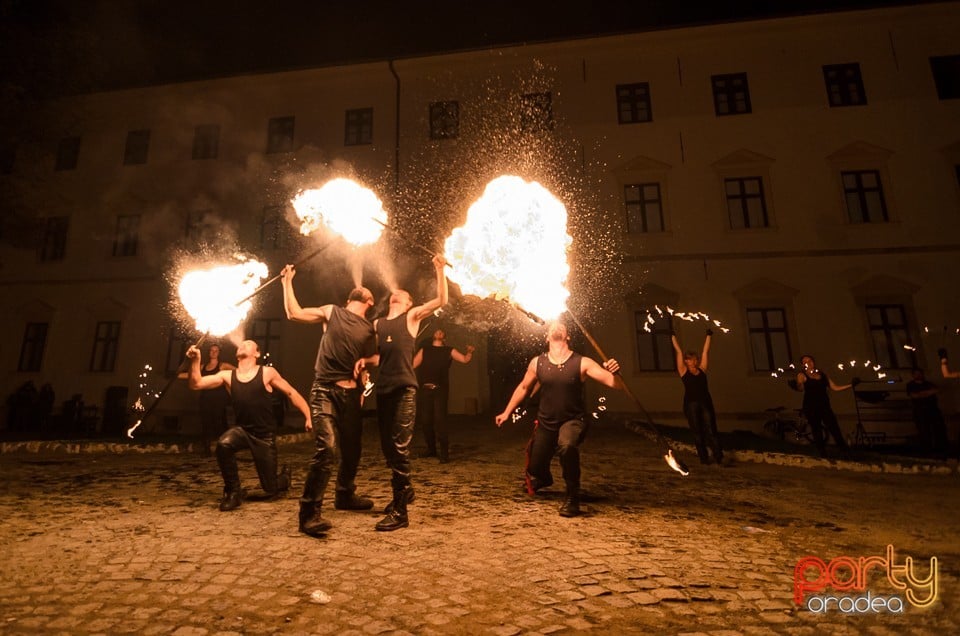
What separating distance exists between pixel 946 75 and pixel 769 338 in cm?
1088

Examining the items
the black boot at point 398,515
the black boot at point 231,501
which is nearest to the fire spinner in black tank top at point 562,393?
the black boot at point 398,515

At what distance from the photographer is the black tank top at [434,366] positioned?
832 cm

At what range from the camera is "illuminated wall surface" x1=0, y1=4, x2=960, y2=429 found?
50.1ft

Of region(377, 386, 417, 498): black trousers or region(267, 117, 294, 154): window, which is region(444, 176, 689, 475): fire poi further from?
region(267, 117, 294, 154): window

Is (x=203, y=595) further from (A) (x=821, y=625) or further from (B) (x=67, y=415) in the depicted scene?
(B) (x=67, y=415)

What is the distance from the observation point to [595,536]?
173 inches

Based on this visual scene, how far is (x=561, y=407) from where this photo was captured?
17.8 feet

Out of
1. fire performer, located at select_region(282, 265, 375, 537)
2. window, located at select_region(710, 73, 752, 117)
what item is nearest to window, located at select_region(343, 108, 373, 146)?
window, located at select_region(710, 73, 752, 117)

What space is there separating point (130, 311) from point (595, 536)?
68.2 ft

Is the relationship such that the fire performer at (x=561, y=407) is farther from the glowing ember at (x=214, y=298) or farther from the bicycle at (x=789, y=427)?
the bicycle at (x=789, y=427)

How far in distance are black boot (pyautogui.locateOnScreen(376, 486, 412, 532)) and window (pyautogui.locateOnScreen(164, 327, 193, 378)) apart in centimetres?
1706

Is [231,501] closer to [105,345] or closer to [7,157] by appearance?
[105,345]

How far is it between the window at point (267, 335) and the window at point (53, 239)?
9517 millimetres

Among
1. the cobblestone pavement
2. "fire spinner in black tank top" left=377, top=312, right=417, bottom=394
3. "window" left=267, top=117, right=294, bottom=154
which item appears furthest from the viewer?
"window" left=267, top=117, right=294, bottom=154
